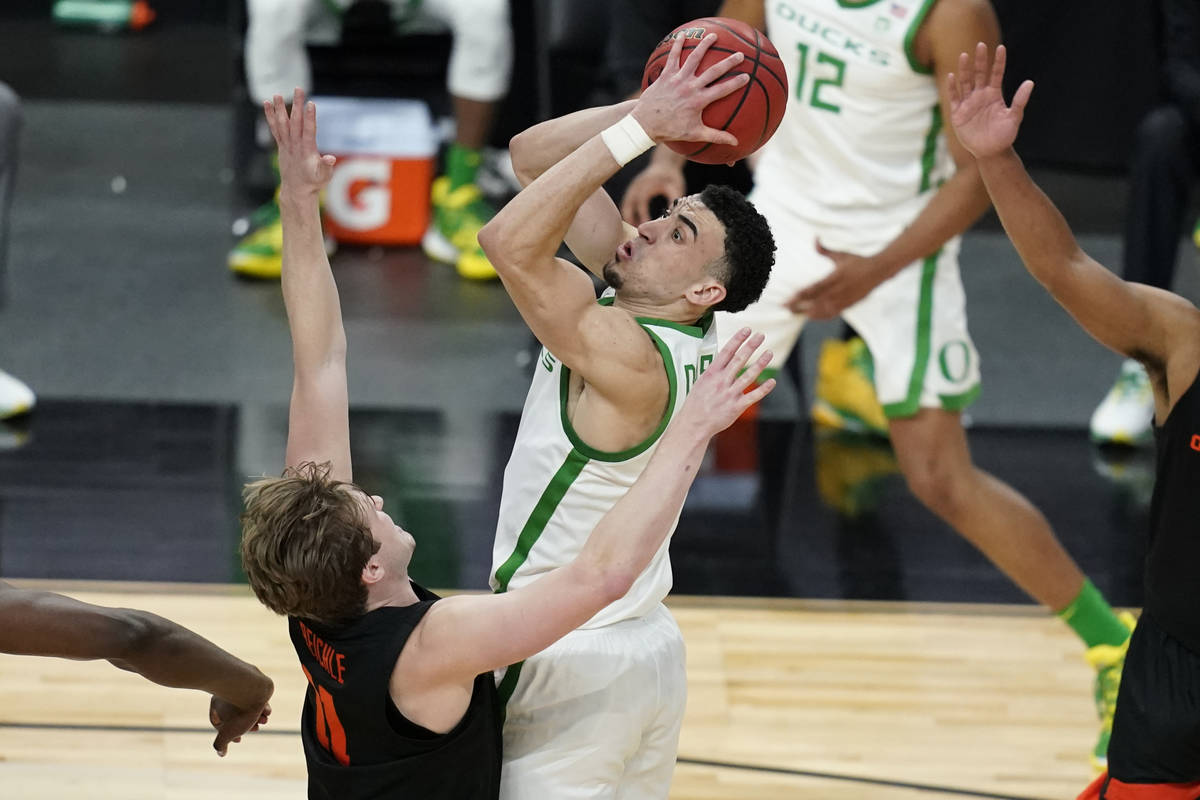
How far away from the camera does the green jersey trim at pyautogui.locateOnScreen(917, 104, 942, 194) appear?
4742 mm

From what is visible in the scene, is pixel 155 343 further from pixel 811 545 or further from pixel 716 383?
pixel 716 383

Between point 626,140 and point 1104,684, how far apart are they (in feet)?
7.57

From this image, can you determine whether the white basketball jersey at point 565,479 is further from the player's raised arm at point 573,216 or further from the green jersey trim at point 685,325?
the player's raised arm at point 573,216

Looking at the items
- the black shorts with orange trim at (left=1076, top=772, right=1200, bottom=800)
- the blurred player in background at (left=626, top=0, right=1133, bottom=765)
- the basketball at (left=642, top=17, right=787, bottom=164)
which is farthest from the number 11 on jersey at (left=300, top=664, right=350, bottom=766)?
the blurred player in background at (left=626, top=0, right=1133, bottom=765)

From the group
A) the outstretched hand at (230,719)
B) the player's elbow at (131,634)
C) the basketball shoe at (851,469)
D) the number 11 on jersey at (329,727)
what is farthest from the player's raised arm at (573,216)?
the basketball shoe at (851,469)

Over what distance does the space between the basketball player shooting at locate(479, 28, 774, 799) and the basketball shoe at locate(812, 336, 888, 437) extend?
11.4 ft

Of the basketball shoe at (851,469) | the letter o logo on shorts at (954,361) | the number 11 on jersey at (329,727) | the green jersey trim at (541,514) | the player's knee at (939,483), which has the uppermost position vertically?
the green jersey trim at (541,514)

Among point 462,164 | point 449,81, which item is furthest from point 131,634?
point 449,81

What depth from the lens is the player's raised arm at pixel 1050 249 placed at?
3.05m

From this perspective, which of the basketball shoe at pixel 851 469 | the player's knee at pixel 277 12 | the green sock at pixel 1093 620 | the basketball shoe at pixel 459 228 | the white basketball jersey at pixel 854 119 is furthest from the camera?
the basketball shoe at pixel 459 228

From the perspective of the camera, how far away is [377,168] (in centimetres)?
813

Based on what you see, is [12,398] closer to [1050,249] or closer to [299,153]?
[299,153]

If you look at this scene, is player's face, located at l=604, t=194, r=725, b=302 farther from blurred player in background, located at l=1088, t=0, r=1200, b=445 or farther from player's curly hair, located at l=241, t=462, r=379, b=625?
blurred player in background, located at l=1088, t=0, r=1200, b=445

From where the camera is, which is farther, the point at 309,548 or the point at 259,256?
the point at 259,256
